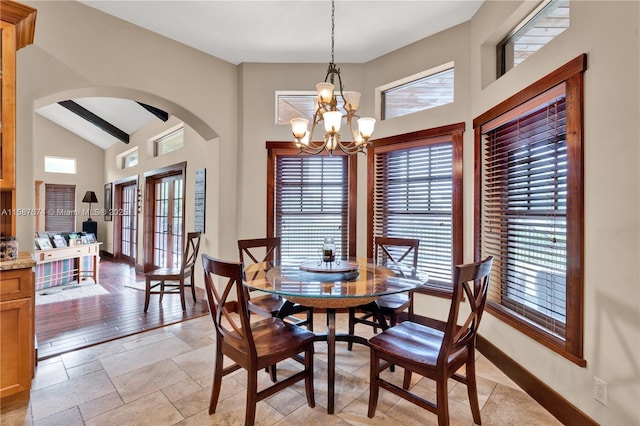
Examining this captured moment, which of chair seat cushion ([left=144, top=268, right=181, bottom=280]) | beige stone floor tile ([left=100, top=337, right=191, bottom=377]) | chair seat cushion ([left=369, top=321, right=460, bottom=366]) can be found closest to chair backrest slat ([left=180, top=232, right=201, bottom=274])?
chair seat cushion ([left=144, top=268, right=181, bottom=280])

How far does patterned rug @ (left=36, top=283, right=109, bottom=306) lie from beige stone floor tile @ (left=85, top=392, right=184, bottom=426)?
3.18 metres

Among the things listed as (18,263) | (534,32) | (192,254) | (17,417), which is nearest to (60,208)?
(192,254)

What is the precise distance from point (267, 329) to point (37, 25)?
3.08 meters

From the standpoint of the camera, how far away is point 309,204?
154 inches

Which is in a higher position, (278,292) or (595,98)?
(595,98)

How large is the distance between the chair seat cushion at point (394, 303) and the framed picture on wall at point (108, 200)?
7.87 metres

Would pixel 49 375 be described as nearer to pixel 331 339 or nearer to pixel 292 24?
pixel 331 339

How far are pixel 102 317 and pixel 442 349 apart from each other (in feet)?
12.6

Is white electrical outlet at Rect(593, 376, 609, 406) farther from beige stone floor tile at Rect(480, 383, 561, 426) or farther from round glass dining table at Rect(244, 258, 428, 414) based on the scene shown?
round glass dining table at Rect(244, 258, 428, 414)

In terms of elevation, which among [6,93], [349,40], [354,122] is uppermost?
[349,40]

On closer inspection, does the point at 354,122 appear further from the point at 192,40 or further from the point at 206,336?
the point at 206,336

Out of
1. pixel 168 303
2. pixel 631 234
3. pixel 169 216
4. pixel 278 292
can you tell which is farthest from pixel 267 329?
pixel 169 216

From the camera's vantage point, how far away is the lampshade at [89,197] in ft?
26.1

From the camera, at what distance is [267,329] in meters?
2.06
